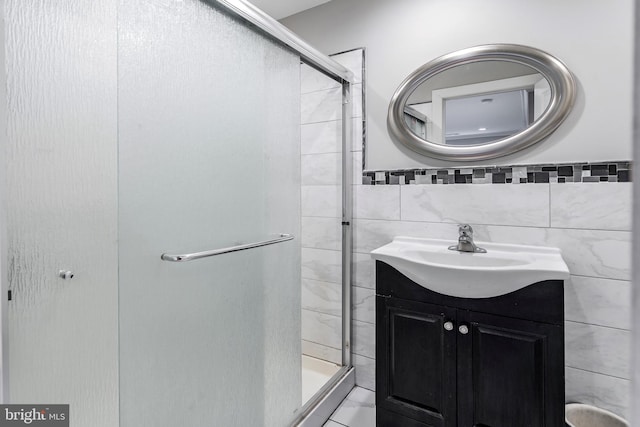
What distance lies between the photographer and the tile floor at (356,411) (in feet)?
5.73

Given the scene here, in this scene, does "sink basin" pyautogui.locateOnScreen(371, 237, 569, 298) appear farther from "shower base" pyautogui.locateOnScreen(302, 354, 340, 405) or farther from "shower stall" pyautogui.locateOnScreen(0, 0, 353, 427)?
"shower base" pyautogui.locateOnScreen(302, 354, 340, 405)

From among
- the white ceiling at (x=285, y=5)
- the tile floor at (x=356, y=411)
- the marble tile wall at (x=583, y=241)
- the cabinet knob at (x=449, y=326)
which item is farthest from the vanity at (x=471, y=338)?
the white ceiling at (x=285, y=5)

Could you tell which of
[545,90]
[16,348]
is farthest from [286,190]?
[545,90]

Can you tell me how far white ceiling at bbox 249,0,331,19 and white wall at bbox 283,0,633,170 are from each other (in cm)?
5

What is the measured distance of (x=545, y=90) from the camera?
1.53m

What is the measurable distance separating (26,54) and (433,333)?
1.53 metres

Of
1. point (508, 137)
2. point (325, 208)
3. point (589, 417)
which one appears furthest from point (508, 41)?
point (589, 417)

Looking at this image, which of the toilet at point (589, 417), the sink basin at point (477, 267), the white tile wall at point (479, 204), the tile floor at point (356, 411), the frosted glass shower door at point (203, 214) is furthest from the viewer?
the tile floor at point (356, 411)

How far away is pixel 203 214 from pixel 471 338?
1.10 m

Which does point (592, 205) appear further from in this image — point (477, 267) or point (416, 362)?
point (416, 362)

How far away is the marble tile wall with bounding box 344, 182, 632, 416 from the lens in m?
1.42

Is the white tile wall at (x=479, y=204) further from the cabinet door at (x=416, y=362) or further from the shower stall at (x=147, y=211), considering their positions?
the shower stall at (x=147, y=211)

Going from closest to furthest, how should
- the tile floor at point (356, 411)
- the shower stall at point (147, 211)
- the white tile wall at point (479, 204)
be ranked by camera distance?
the shower stall at point (147, 211) → the white tile wall at point (479, 204) → the tile floor at point (356, 411)

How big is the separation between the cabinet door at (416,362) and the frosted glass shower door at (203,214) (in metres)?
0.42
